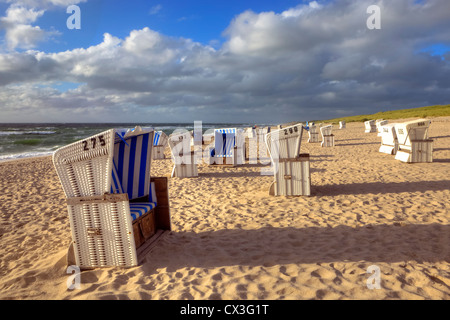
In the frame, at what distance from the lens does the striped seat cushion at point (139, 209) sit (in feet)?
9.73

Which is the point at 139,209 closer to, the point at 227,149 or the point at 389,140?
the point at 227,149

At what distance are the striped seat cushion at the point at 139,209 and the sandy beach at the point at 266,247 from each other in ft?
1.61

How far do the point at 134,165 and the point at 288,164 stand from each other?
10.0ft

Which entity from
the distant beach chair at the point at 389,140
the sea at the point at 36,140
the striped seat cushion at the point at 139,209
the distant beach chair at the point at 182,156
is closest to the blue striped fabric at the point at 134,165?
the striped seat cushion at the point at 139,209

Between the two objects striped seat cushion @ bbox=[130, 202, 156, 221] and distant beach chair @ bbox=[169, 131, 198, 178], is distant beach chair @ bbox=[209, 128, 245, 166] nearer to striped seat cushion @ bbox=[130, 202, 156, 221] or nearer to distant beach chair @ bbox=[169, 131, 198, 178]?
distant beach chair @ bbox=[169, 131, 198, 178]

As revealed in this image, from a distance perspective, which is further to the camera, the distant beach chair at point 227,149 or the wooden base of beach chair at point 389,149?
the wooden base of beach chair at point 389,149

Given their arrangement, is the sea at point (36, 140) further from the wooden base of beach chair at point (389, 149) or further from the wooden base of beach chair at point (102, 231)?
the wooden base of beach chair at point (389, 149)

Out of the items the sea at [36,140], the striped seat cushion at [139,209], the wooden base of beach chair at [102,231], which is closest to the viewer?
the wooden base of beach chair at [102,231]

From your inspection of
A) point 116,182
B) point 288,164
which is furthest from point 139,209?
point 288,164

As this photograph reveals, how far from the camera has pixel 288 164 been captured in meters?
5.50

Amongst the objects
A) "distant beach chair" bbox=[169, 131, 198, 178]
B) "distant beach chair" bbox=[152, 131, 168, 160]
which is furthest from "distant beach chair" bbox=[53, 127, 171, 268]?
"distant beach chair" bbox=[152, 131, 168, 160]

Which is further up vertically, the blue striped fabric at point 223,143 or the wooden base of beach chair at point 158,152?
the blue striped fabric at point 223,143
